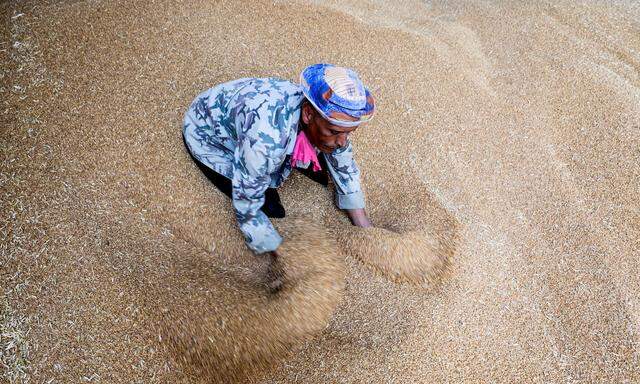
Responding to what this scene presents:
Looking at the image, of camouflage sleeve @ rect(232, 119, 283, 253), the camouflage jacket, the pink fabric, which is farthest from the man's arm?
camouflage sleeve @ rect(232, 119, 283, 253)

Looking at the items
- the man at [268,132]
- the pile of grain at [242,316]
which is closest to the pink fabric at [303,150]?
A: the man at [268,132]

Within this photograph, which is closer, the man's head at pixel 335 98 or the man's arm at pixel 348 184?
the man's head at pixel 335 98

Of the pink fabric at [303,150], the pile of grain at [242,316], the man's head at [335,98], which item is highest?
the man's head at [335,98]

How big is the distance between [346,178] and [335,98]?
0.49 metres

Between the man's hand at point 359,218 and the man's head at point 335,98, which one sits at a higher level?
the man's head at point 335,98

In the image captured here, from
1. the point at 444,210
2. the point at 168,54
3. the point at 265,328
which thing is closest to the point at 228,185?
the point at 265,328

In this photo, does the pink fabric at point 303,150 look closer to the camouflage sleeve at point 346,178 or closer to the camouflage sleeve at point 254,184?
the camouflage sleeve at point 254,184

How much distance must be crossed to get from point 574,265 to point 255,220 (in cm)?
114

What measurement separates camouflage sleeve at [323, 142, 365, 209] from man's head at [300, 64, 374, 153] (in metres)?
0.32

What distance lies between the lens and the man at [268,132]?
1243 millimetres

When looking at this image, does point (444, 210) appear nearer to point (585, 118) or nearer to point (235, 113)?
point (235, 113)

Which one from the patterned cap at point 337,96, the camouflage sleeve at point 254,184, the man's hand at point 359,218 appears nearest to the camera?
the patterned cap at point 337,96

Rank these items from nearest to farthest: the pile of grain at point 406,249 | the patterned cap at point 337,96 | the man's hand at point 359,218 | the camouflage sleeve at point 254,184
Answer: the patterned cap at point 337,96 → the camouflage sleeve at point 254,184 → the pile of grain at point 406,249 → the man's hand at point 359,218

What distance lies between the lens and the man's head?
122 centimetres
